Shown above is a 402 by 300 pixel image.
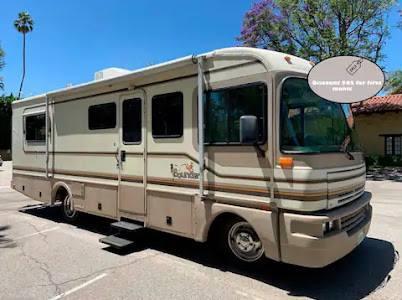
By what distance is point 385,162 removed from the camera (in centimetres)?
2698

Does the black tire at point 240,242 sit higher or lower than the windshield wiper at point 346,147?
lower

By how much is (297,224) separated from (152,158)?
2.73 m

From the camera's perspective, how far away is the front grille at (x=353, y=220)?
5.11 meters

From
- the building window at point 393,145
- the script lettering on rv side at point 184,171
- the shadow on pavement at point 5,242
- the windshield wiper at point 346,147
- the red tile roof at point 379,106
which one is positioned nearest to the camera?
the windshield wiper at point 346,147

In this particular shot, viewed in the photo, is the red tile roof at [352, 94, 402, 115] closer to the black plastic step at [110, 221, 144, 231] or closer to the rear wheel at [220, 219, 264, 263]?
the black plastic step at [110, 221, 144, 231]

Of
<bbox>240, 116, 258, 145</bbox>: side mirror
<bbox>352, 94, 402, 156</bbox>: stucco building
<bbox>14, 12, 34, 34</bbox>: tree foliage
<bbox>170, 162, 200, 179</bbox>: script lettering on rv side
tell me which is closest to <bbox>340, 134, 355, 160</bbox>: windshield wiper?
<bbox>240, 116, 258, 145</bbox>: side mirror

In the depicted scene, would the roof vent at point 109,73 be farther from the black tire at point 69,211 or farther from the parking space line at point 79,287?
the parking space line at point 79,287

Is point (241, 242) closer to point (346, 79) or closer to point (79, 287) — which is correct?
point (79, 287)

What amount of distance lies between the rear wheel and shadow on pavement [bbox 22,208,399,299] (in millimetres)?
205

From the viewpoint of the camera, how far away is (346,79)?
5.14 metres

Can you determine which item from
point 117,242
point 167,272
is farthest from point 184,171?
point 117,242

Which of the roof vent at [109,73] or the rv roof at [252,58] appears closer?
the rv roof at [252,58]

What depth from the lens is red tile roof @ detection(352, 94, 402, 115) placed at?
2730 cm

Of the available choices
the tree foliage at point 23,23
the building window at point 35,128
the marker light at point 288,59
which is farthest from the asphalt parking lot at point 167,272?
the tree foliage at point 23,23
